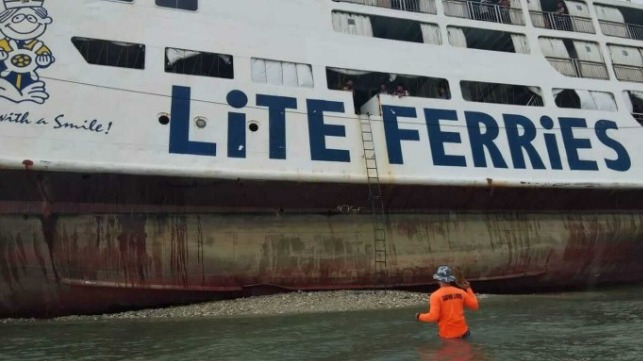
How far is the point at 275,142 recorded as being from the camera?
920cm

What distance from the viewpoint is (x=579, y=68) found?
1297cm

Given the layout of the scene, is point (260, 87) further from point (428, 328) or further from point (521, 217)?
point (521, 217)

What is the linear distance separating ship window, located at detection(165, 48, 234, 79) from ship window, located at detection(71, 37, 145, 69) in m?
0.50

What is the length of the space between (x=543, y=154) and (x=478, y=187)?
6.39ft

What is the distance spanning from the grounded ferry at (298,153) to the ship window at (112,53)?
37 millimetres

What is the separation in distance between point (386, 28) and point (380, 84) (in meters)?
1.65

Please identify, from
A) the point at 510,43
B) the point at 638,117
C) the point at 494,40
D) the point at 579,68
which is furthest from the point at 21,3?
the point at 638,117

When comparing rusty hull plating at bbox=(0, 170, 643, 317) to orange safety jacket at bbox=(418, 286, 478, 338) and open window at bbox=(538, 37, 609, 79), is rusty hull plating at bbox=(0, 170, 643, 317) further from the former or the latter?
orange safety jacket at bbox=(418, 286, 478, 338)

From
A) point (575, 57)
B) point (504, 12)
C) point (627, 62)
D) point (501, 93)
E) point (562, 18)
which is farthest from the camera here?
point (627, 62)

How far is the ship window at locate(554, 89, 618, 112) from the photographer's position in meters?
12.4

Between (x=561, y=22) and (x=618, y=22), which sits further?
(x=618, y=22)

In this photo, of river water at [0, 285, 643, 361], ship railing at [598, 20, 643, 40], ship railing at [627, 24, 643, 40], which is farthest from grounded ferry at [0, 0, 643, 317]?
ship railing at [627, 24, 643, 40]

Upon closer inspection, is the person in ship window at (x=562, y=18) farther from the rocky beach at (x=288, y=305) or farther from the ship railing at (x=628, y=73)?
the rocky beach at (x=288, y=305)

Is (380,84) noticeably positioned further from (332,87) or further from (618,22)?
(618,22)
